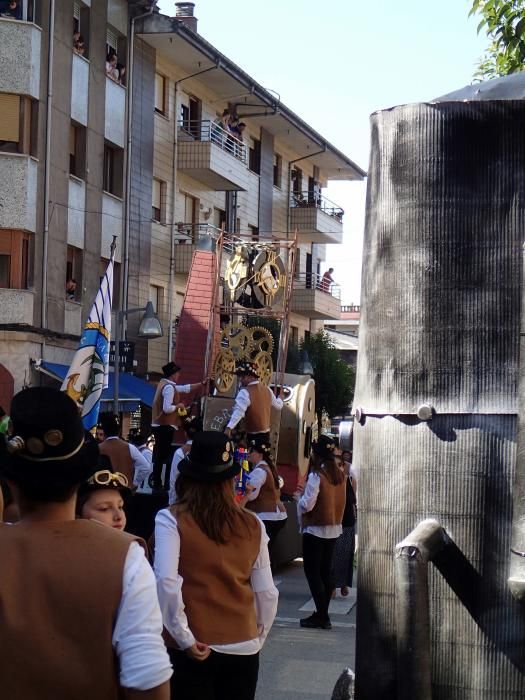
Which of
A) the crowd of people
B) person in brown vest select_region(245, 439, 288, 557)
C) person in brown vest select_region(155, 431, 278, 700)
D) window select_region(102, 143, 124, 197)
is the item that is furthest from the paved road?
window select_region(102, 143, 124, 197)

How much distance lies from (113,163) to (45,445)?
31.0 metres

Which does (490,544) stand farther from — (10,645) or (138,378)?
(138,378)

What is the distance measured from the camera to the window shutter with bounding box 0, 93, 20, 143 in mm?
28656

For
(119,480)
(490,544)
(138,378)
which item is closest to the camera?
(490,544)

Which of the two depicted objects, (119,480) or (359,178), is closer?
(119,480)

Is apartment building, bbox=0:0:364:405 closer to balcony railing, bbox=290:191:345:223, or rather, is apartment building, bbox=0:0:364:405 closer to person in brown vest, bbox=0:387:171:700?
balcony railing, bbox=290:191:345:223

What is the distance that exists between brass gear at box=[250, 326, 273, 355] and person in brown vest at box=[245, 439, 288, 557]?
389 centimetres

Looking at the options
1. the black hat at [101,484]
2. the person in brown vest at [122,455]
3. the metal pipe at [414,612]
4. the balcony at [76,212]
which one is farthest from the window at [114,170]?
Result: the metal pipe at [414,612]

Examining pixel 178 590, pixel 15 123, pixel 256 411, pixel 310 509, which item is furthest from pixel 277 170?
pixel 178 590

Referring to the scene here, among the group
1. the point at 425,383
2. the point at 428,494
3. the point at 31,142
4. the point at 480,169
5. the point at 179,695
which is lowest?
the point at 179,695

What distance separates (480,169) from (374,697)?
1951 millimetres

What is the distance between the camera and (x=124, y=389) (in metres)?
30.7

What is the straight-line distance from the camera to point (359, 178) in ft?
172

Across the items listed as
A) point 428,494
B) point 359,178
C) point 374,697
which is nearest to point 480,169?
point 428,494
